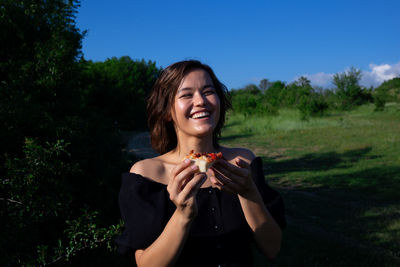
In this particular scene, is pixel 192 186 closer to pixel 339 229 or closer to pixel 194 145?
pixel 194 145

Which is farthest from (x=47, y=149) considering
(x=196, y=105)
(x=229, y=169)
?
(x=229, y=169)

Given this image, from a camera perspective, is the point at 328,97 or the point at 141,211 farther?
the point at 328,97

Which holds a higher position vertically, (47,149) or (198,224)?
(47,149)

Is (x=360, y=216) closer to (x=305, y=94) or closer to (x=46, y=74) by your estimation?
(x=46, y=74)

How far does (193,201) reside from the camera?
1.88m

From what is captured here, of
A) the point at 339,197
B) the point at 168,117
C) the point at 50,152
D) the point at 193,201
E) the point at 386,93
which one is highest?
the point at 386,93

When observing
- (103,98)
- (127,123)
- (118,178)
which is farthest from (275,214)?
Answer: (127,123)

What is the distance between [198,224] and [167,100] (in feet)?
3.03

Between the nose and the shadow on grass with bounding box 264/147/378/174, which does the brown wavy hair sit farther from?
the shadow on grass with bounding box 264/147/378/174

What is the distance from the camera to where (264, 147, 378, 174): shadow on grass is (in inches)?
563

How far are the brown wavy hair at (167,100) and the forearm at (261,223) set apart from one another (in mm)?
689

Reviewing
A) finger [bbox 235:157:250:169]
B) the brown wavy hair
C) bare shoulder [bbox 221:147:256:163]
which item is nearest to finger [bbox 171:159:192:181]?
finger [bbox 235:157:250:169]

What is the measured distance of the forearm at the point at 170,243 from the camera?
6.34 feet

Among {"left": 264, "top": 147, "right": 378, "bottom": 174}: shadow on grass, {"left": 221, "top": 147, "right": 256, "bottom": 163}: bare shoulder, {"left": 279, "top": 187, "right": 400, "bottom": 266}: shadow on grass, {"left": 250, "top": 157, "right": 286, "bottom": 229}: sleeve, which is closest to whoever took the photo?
{"left": 250, "top": 157, "right": 286, "bottom": 229}: sleeve
